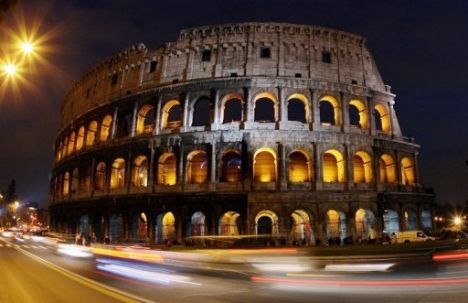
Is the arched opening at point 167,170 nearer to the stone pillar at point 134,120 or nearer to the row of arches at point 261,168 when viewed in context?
the row of arches at point 261,168

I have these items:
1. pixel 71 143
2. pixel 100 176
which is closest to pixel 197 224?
pixel 100 176

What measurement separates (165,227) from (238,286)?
2026 cm

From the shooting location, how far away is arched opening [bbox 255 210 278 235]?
26.8 m

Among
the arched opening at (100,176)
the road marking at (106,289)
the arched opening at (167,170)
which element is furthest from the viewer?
the arched opening at (100,176)

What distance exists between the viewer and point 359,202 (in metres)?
27.0

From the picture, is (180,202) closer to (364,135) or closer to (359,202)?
(359,202)

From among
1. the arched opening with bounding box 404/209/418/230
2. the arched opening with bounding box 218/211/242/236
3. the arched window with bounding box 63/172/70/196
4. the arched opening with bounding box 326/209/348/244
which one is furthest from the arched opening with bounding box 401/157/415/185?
the arched window with bounding box 63/172/70/196

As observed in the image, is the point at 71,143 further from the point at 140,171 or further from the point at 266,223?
the point at 266,223

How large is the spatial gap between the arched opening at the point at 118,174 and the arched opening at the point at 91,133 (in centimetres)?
516

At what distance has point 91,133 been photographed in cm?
3622

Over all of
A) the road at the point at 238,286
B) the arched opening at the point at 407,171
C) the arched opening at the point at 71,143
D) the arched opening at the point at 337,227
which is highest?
the arched opening at the point at 71,143

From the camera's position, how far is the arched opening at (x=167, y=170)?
29391 millimetres

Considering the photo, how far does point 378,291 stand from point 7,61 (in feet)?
35.4

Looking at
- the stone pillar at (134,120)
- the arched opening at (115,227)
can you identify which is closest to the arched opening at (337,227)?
the arched opening at (115,227)
